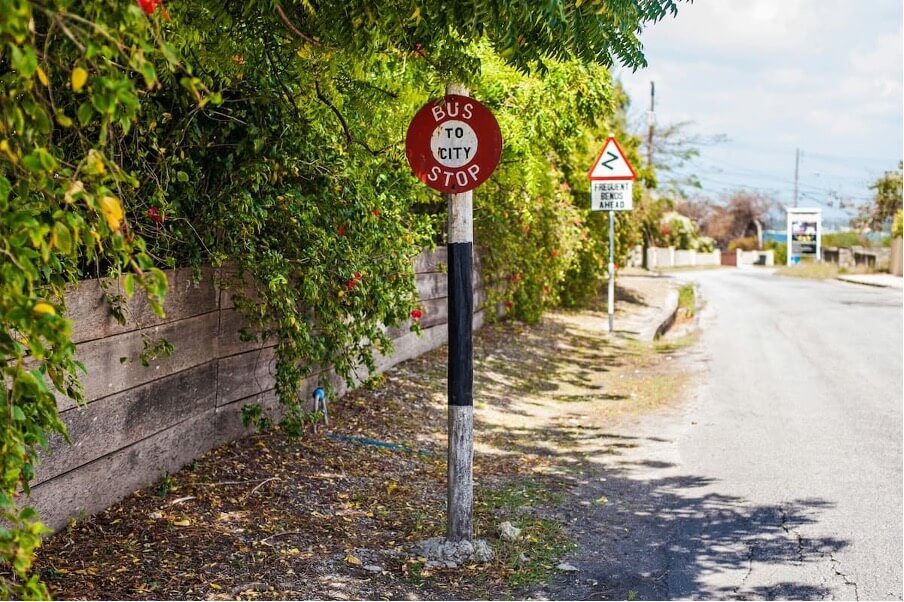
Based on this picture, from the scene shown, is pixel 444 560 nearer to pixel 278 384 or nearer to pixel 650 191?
pixel 278 384

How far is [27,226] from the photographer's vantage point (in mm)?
2066

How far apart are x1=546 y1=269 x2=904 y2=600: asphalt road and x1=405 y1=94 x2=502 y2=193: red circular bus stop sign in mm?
2251

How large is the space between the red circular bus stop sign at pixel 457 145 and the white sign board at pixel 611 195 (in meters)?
10.2

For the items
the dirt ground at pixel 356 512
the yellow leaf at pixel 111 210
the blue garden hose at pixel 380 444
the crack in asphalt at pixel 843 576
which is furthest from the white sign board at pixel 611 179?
the yellow leaf at pixel 111 210

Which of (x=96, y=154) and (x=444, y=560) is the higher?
(x=96, y=154)

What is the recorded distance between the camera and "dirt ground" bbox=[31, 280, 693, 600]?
15.4 feet

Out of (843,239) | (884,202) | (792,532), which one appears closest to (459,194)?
(792,532)

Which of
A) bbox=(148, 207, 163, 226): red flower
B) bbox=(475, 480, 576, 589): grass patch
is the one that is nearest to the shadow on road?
bbox=(475, 480, 576, 589): grass patch

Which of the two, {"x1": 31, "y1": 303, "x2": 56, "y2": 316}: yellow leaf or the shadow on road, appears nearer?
{"x1": 31, "y1": 303, "x2": 56, "y2": 316}: yellow leaf

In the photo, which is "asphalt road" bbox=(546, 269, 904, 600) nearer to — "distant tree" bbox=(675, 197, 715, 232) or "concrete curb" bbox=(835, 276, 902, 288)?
"concrete curb" bbox=(835, 276, 902, 288)

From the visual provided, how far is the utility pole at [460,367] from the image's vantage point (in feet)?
17.5

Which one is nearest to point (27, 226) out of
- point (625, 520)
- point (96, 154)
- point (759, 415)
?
point (96, 154)

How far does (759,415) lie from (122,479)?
6.66 metres

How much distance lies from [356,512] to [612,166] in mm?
10356
